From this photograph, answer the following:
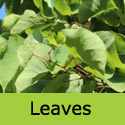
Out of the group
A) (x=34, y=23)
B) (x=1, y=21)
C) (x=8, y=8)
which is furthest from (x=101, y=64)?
(x=8, y=8)

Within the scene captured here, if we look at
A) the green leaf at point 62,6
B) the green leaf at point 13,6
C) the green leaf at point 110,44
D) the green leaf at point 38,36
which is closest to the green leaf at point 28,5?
the green leaf at point 13,6

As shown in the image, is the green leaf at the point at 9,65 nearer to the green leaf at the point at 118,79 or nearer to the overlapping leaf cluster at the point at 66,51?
the overlapping leaf cluster at the point at 66,51

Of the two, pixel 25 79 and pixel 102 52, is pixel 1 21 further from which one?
pixel 102 52

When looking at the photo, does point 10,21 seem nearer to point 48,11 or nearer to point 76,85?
point 48,11

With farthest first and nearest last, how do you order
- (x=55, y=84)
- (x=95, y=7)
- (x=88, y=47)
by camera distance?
(x=95, y=7) → (x=55, y=84) → (x=88, y=47)

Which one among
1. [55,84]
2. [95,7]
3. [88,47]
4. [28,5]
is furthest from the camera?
[28,5]

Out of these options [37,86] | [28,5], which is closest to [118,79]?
[37,86]
